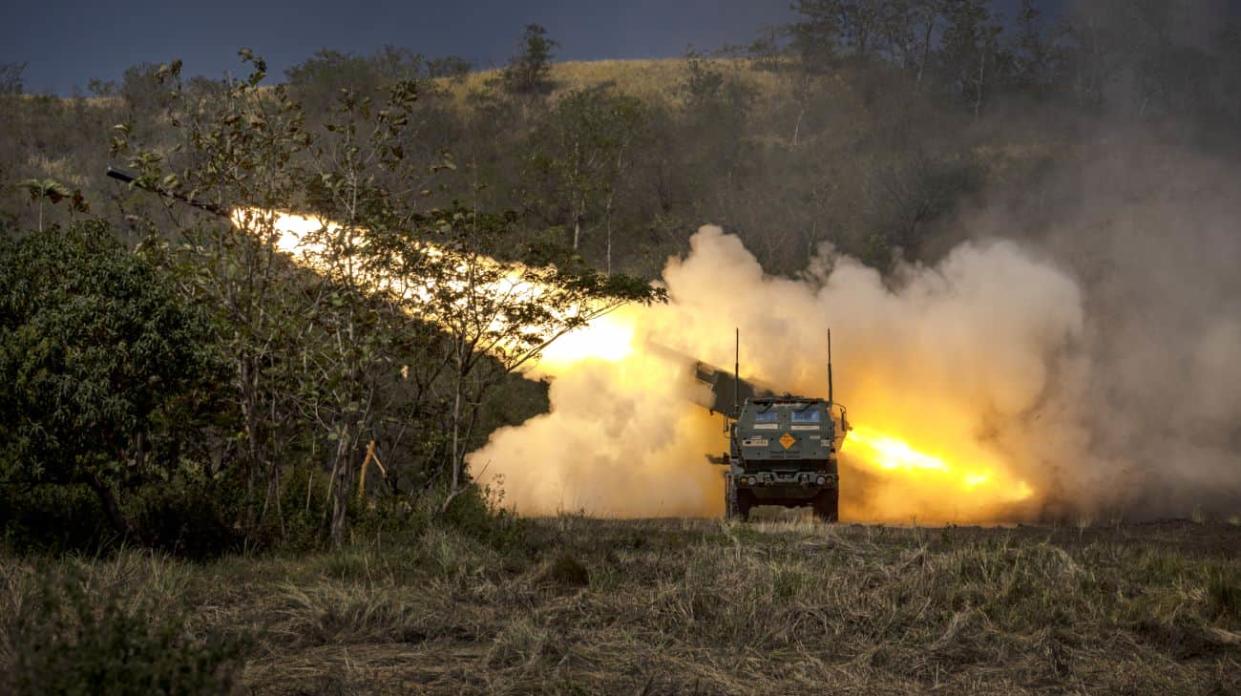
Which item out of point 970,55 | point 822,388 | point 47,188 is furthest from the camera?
point 970,55

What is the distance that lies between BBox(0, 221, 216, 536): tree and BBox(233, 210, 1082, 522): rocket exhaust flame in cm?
1625

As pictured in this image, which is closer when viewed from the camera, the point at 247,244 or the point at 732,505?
the point at 247,244

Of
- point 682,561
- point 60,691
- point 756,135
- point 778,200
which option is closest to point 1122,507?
point 682,561

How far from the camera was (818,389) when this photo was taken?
3381cm

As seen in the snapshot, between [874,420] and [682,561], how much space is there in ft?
59.7

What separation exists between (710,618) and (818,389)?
69.8 ft

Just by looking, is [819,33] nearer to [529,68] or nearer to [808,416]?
[529,68]

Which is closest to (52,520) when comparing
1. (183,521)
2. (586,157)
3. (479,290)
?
(183,521)

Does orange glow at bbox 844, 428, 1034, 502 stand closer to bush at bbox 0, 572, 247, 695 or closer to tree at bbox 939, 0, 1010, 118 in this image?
bush at bbox 0, 572, 247, 695

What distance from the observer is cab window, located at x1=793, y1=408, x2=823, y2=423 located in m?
26.8

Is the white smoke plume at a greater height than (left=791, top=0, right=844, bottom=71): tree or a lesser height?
lesser

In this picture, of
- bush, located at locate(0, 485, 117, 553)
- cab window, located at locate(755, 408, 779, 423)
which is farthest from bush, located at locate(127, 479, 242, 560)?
cab window, located at locate(755, 408, 779, 423)

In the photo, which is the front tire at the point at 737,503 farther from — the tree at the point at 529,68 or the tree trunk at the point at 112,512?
the tree at the point at 529,68

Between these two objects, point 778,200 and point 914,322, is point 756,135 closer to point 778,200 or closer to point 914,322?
point 778,200
